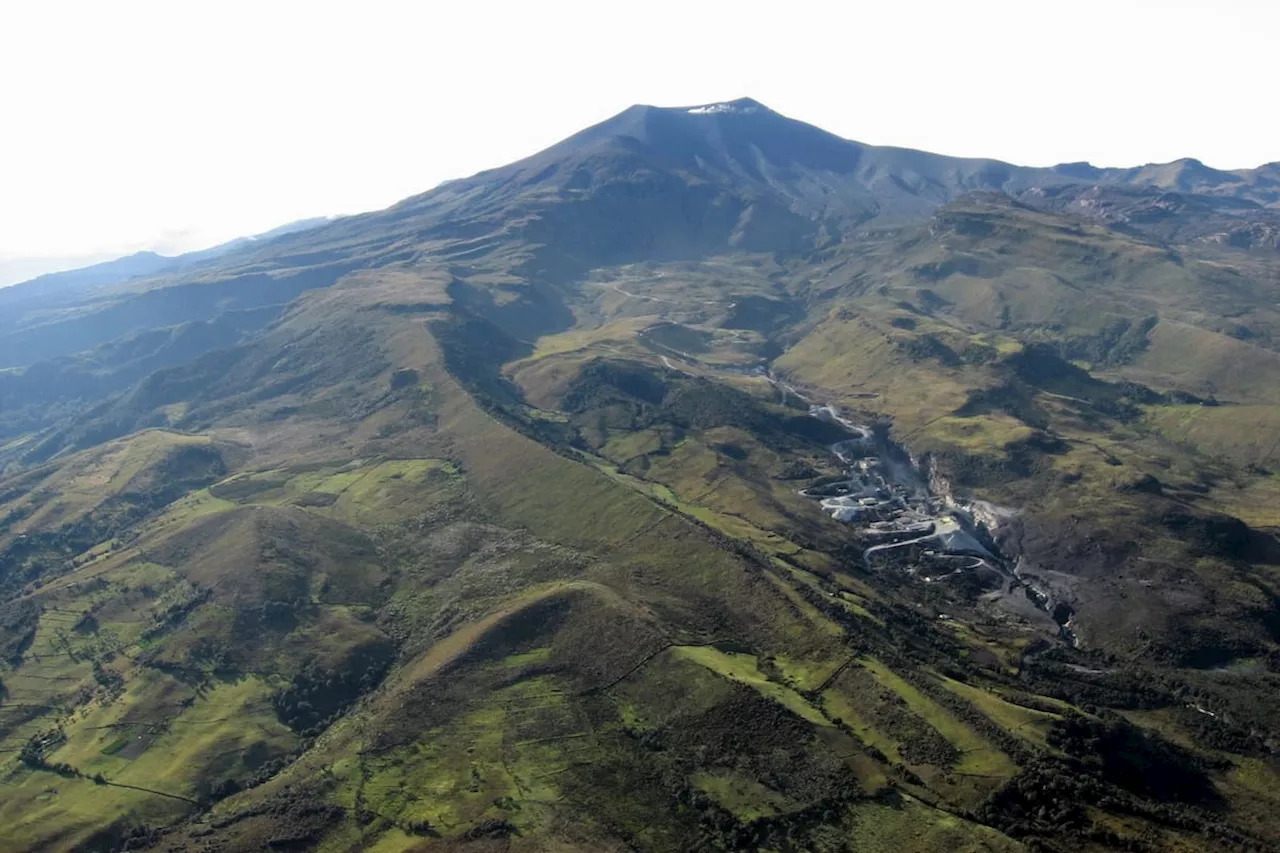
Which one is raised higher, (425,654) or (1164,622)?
(425,654)

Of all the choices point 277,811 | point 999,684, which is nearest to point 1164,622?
point 999,684

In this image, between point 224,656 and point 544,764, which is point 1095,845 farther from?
point 224,656

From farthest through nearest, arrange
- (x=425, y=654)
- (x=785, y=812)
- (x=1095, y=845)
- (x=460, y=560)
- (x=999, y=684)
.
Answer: (x=460, y=560)
(x=425, y=654)
(x=999, y=684)
(x=785, y=812)
(x=1095, y=845)

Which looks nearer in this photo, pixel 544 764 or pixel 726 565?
pixel 544 764

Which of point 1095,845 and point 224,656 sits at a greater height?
point 224,656

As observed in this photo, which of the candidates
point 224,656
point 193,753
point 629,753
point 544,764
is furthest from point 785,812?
point 224,656

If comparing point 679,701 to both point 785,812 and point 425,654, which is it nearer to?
point 785,812

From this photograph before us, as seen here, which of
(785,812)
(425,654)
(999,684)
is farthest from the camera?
(425,654)

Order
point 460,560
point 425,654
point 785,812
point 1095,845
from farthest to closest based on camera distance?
point 460,560, point 425,654, point 785,812, point 1095,845

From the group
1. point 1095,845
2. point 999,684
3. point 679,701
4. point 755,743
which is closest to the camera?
point 1095,845
